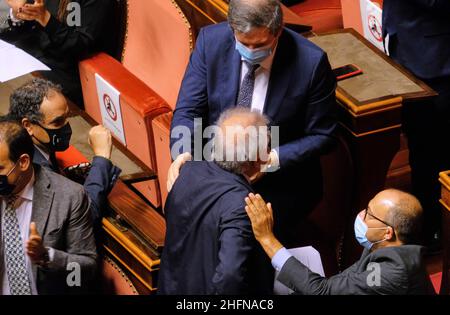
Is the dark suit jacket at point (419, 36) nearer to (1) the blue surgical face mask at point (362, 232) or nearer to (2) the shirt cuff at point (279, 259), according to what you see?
(1) the blue surgical face mask at point (362, 232)

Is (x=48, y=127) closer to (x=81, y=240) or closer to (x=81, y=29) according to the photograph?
(x=81, y=240)

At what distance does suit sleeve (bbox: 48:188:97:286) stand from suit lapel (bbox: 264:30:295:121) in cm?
55

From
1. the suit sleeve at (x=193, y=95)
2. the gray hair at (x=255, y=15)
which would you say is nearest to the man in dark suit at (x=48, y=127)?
the suit sleeve at (x=193, y=95)

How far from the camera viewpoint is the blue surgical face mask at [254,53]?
2656 millimetres

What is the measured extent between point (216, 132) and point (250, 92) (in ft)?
0.91

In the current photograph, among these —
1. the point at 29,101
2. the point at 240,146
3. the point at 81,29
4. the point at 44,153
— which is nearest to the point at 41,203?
the point at 44,153

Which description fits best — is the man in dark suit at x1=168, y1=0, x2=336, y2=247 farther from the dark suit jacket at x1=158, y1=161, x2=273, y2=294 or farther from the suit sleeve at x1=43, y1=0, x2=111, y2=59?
the suit sleeve at x1=43, y1=0, x2=111, y2=59

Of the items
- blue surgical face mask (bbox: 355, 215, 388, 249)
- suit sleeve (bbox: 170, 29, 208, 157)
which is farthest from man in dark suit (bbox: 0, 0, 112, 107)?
blue surgical face mask (bbox: 355, 215, 388, 249)

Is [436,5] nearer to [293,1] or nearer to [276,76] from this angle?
[276,76]

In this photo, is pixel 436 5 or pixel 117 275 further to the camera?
pixel 436 5

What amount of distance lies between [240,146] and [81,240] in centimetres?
48

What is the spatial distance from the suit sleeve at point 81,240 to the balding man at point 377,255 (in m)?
0.44

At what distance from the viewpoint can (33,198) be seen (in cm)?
256
